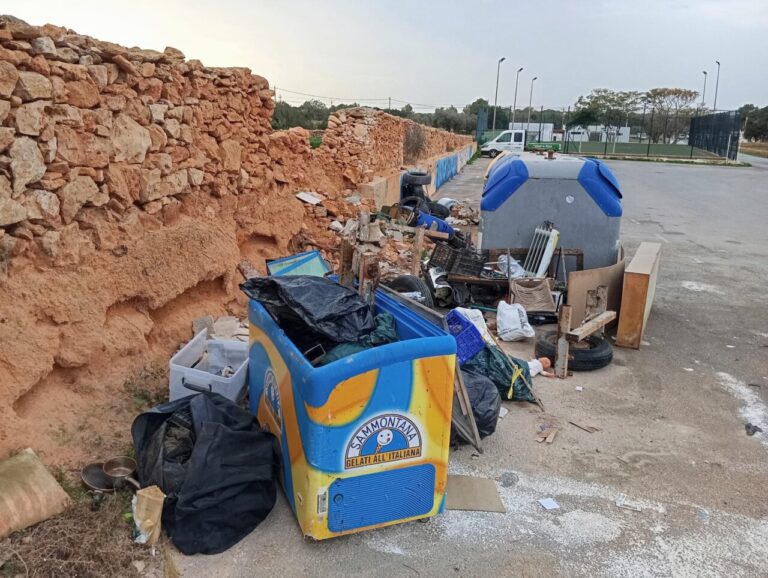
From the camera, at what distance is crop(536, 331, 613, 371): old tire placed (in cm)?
584

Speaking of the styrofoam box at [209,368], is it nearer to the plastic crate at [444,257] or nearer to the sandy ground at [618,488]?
the sandy ground at [618,488]

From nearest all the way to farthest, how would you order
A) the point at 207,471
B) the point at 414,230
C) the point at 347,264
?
the point at 207,471 → the point at 347,264 → the point at 414,230

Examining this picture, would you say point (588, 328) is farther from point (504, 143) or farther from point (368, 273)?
point (504, 143)

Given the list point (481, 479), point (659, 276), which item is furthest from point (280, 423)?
point (659, 276)

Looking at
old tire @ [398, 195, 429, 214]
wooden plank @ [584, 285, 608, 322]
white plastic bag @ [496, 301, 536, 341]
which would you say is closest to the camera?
wooden plank @ [584, 285, 608, 322]

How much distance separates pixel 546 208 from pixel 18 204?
6.24m

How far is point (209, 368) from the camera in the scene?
15.5 feet

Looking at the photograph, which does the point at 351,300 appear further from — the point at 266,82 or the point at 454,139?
the point at 454,139

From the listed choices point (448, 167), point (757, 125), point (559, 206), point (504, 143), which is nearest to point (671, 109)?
point (757, 125)

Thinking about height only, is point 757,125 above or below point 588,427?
above

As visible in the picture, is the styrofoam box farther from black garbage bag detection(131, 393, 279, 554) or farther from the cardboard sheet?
the cardboard sheet

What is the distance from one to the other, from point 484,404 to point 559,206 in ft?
14.6

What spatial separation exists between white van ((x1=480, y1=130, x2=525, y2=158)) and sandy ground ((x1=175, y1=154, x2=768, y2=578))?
1334 inches

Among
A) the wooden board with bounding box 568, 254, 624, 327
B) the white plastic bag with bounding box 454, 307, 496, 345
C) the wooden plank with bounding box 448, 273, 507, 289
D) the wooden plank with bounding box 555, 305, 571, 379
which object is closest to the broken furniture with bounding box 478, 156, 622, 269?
the wooden plank with bounding box 448, 273, 507, 289
